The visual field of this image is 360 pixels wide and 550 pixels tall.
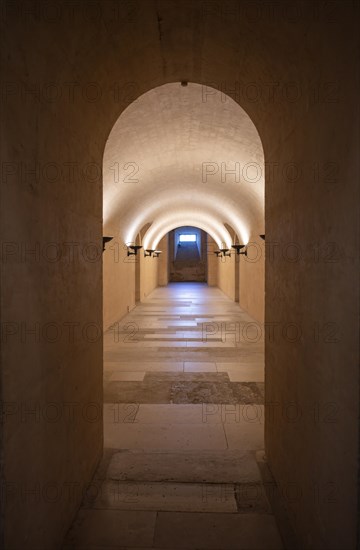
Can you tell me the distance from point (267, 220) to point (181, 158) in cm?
590

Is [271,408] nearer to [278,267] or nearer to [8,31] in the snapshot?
[278,267]

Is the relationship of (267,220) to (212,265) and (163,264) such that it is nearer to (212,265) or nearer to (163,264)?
(212,265)

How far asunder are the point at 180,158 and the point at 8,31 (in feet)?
25.1

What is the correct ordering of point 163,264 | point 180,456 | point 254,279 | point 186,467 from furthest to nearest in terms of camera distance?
point 163,264 < point 254,279 < point 180,456 < point 186,467

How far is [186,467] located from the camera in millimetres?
3846

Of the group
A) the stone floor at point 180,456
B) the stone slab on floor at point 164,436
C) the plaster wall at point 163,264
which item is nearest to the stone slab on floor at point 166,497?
the stone floor at point 180,456

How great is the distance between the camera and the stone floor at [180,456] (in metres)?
2.97

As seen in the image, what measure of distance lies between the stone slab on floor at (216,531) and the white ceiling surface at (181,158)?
5.51 meters

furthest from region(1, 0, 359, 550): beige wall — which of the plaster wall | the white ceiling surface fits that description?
the plaster wall

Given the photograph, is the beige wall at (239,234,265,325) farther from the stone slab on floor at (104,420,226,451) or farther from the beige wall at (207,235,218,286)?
the beige wall at (207,235,218,286)

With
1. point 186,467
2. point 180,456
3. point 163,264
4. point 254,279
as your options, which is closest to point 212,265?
point 163,264

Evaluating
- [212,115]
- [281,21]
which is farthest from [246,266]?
[281,21]

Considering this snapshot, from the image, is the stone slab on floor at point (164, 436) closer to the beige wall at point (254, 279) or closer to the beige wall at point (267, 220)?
the beige wall at point (267, 220)

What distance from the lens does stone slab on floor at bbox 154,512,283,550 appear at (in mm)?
2848
